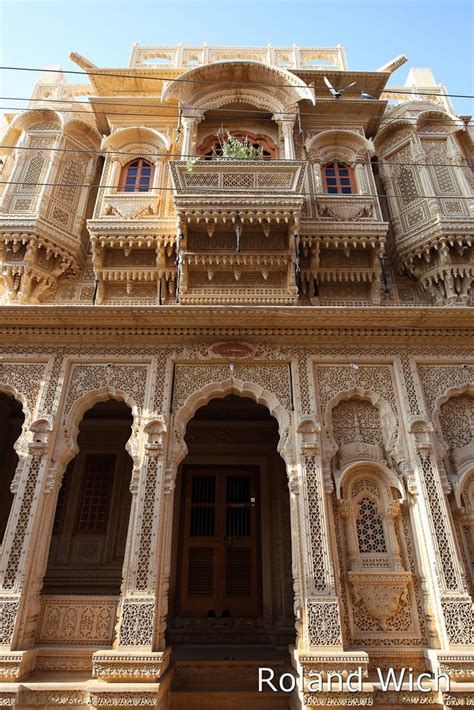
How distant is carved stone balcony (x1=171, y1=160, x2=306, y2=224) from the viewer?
27.7 ft

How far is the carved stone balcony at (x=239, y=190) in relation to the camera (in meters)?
8.45

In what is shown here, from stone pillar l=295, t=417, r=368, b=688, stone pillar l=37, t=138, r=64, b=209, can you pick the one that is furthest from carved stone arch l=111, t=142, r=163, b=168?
stone pillar l=295, t=417, r=368, b=688

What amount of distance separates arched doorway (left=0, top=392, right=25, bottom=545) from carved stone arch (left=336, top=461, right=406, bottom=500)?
21.4ft

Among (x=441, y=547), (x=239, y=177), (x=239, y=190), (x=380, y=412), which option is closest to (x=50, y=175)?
(x=239, y=177)

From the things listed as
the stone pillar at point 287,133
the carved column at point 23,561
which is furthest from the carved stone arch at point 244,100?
the carved column at point 23,561

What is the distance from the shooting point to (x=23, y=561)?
5621 mm

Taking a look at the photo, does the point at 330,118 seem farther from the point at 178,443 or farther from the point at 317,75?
the point at 178,443

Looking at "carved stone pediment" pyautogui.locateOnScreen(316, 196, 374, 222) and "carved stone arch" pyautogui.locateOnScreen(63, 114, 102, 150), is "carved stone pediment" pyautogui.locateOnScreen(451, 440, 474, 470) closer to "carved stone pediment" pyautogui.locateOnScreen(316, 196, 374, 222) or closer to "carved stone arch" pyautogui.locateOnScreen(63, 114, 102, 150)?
"carved stone pediment" pyautogui.locateOnScreen(316, 196, 374, 222)

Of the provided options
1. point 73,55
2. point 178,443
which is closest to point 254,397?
point 178,443

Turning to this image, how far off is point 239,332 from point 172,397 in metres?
1.51

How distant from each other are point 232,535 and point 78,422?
4.03 m

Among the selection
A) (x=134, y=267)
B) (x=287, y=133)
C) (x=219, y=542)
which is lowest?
(x=219, y=542)

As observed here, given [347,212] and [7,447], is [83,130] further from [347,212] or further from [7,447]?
[7,447]

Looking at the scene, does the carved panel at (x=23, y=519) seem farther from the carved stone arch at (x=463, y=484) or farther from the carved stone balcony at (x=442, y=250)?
the carved stone balcony at (x=442, y=250)
